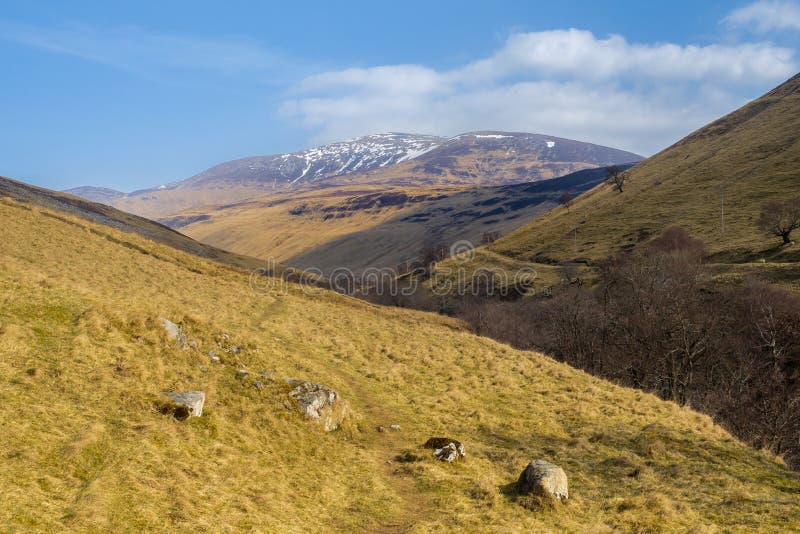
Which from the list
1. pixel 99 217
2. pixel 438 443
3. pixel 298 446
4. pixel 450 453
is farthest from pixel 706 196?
pixel 298 446

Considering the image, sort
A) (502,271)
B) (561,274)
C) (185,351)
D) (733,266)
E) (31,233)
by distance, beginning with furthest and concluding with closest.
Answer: (502,271), (561,274), (733,266), (31,233), (185,351)

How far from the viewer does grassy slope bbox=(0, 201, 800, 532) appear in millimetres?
10500

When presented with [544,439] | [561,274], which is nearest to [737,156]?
[561,274]

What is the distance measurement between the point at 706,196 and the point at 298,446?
146 meters

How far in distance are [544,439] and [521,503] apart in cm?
700

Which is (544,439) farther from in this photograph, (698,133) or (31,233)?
(698,133)

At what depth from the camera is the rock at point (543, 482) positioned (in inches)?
567

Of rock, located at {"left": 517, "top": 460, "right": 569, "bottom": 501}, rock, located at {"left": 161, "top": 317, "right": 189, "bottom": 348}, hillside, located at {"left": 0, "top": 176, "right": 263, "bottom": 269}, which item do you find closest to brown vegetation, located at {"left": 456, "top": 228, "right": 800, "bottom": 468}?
rock, located at {"left": 517, "top": 460, "right": 569, "bottom": 501}

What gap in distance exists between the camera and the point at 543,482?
47.4ft

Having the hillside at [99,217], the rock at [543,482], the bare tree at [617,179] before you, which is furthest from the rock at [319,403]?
the bare tree at [617,179]

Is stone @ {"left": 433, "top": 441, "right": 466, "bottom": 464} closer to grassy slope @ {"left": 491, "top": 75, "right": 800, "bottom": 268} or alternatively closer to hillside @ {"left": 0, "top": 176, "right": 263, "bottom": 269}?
hillside @ {"left": 0, "top": 176, "right": 263, "bottom": 269}

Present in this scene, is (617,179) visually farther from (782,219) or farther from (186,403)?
(186,403)

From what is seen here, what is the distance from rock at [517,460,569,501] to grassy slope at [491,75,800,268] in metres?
91.3

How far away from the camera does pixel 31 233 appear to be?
41.7 metres
